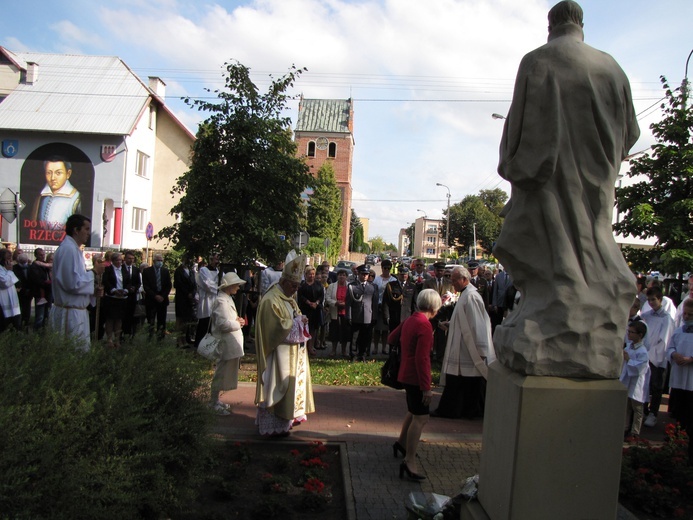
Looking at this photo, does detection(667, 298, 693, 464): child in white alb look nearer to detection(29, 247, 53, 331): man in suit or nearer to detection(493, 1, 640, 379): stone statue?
detection(493, 1, 640, 379): stone statue

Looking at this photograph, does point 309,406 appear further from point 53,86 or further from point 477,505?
point 53,86

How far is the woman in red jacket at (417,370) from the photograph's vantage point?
17.2ft

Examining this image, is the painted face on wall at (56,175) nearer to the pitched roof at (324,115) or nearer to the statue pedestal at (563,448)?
the statue pedestal at (563,448)

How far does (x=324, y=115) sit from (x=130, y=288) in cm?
7824

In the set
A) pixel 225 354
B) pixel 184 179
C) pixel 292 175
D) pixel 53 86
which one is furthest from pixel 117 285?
pixel 53 86

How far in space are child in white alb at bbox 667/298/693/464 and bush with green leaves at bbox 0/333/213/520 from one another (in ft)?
17.6

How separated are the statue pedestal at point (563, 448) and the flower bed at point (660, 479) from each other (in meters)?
1.95

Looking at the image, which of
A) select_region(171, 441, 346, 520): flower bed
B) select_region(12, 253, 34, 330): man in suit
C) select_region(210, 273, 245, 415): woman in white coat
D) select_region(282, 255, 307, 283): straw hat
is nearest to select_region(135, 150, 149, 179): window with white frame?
select_region(12, 253, 34, 330): man in suit

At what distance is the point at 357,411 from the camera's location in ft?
25.6

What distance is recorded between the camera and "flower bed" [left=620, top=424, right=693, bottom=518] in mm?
4836

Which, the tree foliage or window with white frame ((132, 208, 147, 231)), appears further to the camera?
the tree foliage

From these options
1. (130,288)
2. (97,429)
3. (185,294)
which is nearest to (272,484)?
(97,429)

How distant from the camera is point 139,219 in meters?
36.3

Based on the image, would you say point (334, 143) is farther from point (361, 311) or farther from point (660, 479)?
point (660, 479)
